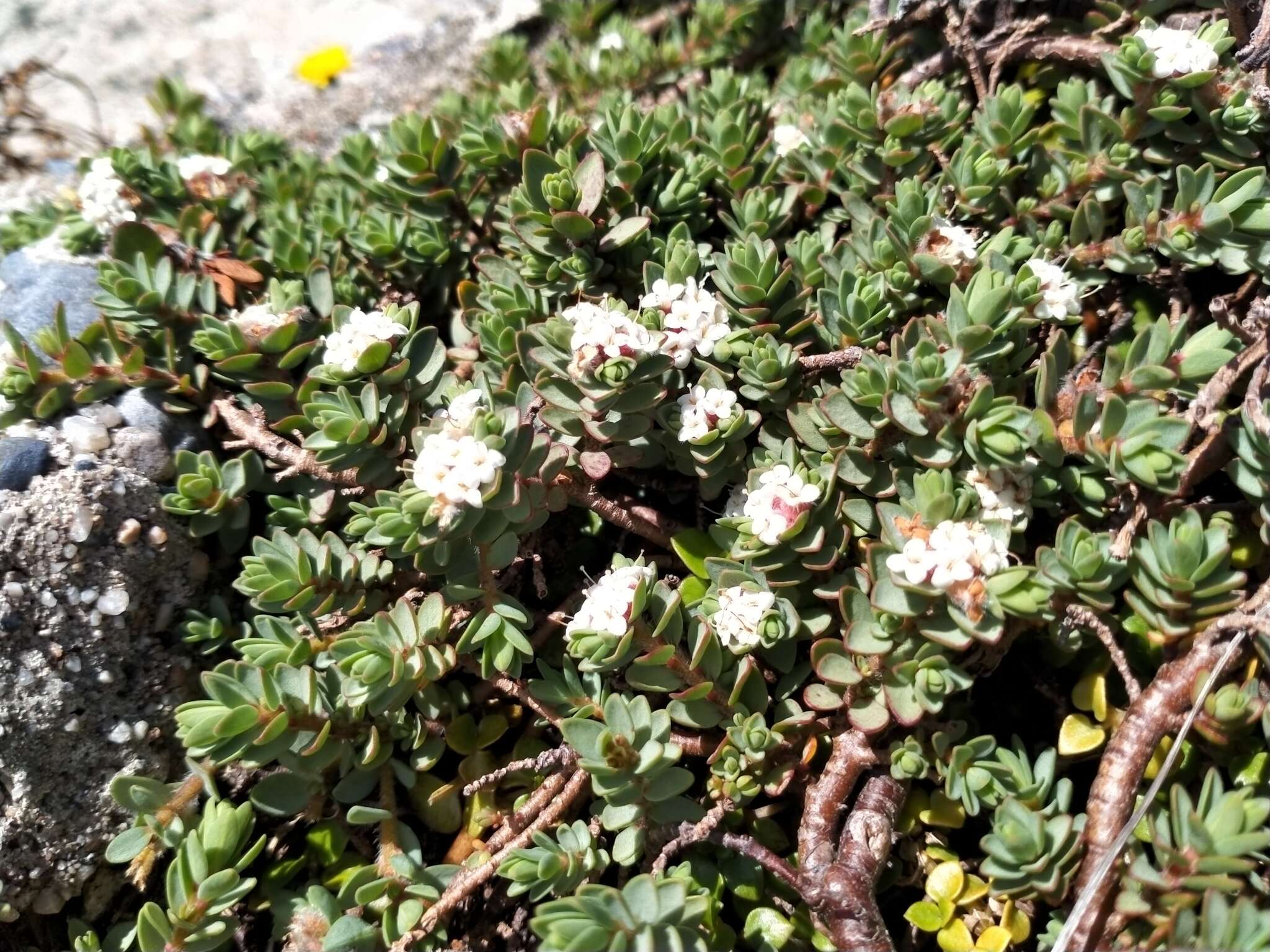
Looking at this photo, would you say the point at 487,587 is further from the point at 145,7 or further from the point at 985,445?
the point at 145,7

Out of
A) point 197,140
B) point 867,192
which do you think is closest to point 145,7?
point 197,140

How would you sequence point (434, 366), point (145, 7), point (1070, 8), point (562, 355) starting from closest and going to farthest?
point (562, 355) < point (434, 366) < point (1070, 8) < point (145, 7)

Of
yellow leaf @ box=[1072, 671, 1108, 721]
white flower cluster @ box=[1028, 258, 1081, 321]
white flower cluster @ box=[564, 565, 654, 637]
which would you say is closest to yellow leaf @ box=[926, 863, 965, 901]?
yellow leaf @ box=[1072, 671, 1108, 721]

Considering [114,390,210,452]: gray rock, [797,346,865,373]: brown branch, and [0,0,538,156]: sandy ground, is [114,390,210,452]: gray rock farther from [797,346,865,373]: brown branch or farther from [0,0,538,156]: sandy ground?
[0,0,538,156]: sandy ground

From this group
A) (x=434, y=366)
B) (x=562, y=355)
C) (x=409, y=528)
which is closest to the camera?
(x=409, y=528)

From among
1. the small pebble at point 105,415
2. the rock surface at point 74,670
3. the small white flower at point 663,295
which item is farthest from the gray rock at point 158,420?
the small white flower at point 663,295

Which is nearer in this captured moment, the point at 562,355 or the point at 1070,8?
the point at 562,355

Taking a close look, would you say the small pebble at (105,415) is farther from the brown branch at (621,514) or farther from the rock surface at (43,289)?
the brown branch at (621,514)
